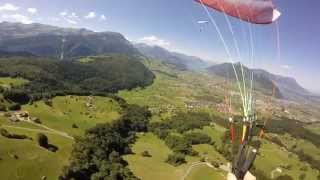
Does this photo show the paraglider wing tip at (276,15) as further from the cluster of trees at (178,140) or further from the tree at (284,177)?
the tree at (284,177)

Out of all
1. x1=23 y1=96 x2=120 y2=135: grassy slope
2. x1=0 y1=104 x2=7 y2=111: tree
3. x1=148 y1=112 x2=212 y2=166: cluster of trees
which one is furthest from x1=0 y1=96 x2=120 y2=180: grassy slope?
x1=148 y1=112 x2=212 y2=166: cluster of trees

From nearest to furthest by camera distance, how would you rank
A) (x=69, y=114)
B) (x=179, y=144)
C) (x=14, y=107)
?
(x=14, y=107)
(x=179, y=144)
(x=69, y=114)

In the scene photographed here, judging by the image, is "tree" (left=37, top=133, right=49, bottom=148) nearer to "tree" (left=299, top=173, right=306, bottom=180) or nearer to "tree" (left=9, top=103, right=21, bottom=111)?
"tree" (left=9, top=103, right=21, bottom=111)

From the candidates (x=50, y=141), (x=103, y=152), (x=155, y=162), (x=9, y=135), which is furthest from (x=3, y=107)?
(x=155, y=162)

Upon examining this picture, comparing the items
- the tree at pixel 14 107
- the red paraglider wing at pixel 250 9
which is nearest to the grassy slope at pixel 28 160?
the tree at pixel 14 107

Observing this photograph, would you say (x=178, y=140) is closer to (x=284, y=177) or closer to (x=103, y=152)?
(x=284, y=177)
